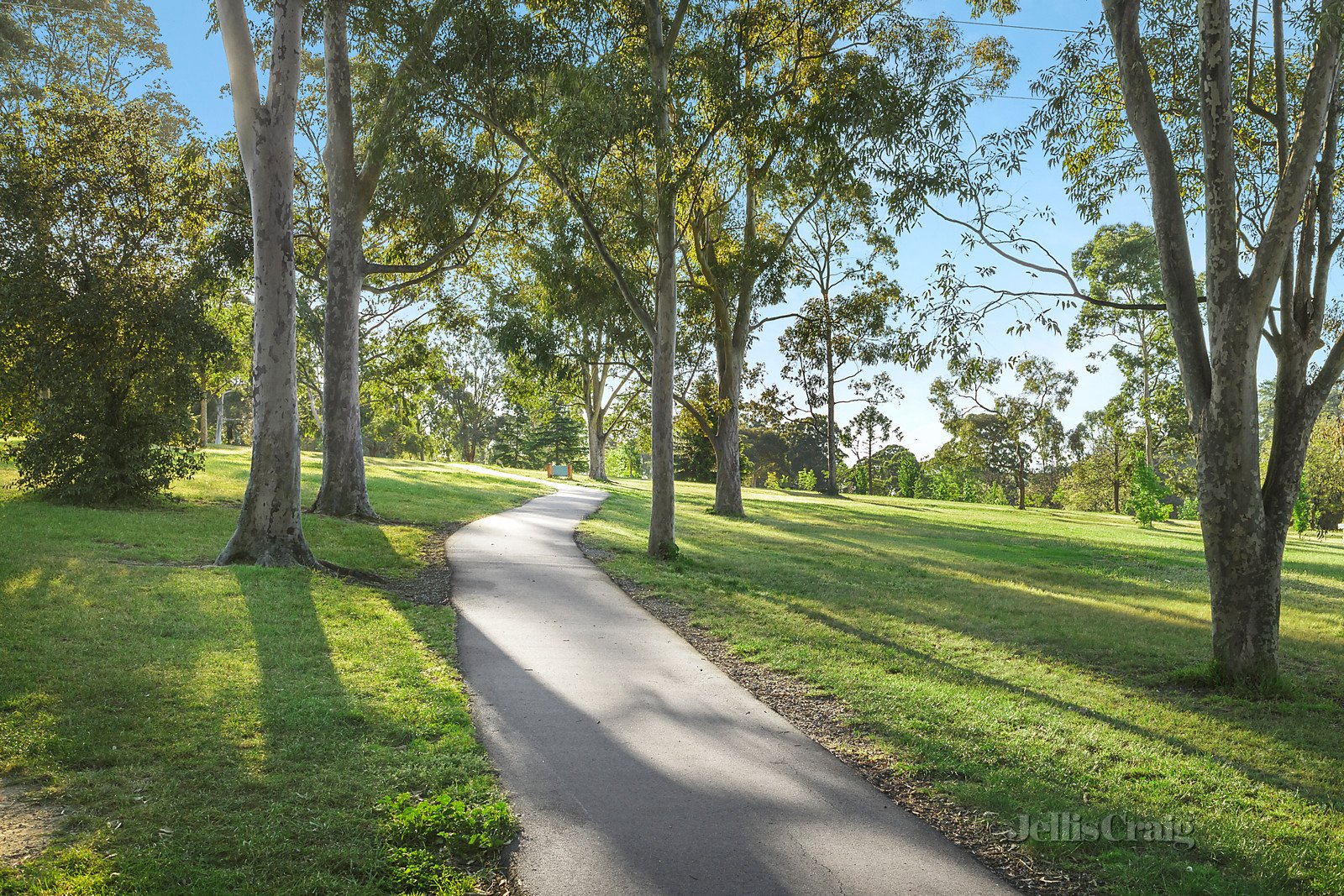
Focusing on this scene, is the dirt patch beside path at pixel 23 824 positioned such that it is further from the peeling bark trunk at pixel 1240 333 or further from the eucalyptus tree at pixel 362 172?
the eucalyptus tree at pixel 362 172

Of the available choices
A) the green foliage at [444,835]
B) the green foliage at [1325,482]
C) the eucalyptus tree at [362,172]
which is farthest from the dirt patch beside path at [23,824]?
the green foliage at [1325,482]

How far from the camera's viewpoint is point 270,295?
10477 millimetres

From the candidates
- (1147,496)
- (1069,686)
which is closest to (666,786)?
(1069,686)

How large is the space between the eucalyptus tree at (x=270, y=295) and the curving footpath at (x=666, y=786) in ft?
13.4

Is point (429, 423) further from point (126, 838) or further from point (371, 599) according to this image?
point (126, 838)

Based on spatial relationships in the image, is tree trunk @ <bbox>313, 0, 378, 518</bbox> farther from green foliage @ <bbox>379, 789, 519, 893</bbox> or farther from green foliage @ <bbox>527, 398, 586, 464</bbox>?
green foliage @ <bbox>527, 398, 586, 464</bbox>

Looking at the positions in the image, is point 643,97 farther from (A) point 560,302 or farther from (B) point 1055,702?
(B) point 1055,702

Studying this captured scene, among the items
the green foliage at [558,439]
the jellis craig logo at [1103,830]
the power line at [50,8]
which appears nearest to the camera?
the jellis craig logo at [1103,830]

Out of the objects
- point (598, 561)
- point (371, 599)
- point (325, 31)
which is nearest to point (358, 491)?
point (598, 561)

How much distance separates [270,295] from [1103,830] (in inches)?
415

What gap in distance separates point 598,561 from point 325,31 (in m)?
11.5

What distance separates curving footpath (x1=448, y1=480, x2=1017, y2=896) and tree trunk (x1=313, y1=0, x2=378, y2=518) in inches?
366

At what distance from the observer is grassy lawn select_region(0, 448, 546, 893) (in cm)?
347

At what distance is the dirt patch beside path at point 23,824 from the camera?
3414 millimetres
